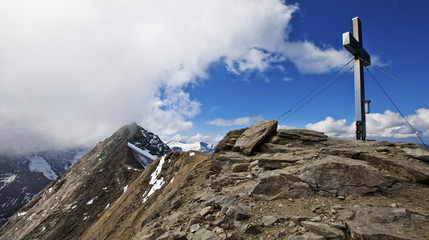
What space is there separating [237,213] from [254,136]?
29.1ft

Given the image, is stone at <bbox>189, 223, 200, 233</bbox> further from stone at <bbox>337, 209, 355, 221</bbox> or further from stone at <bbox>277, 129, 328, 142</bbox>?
stone at <bbox>277, 129, 328, 142</bbox>

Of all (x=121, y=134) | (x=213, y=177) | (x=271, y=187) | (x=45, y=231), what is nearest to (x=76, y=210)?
(x=45, y=231)

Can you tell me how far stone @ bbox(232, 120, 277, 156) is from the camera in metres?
16.4

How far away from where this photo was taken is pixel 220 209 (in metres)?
10.6

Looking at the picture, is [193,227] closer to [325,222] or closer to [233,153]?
[325,222]

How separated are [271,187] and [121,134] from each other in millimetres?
153524

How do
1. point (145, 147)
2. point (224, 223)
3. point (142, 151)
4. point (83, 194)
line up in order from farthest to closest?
point (145, 147) → point (142, 151) → point (83, 194) → point (224, 223)

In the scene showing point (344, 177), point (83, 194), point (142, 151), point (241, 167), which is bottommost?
point (83, 194)

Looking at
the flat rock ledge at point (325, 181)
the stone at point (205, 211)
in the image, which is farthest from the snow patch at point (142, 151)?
the flat rock ledge at point (325, 181)

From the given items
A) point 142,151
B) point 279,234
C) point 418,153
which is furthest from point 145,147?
point 418,153

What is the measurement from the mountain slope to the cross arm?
3190 inches

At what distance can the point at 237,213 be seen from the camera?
9.22 metres

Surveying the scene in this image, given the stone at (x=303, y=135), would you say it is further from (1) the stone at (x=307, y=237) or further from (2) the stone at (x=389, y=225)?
(1) the stone at (x=307, y=237)

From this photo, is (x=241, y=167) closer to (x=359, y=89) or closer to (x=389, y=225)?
(x=389, y=225)
